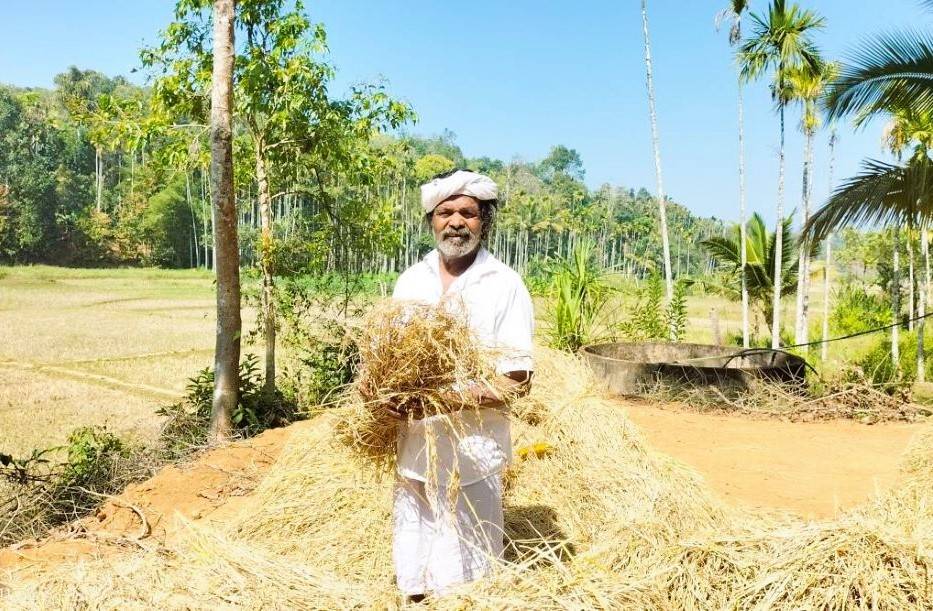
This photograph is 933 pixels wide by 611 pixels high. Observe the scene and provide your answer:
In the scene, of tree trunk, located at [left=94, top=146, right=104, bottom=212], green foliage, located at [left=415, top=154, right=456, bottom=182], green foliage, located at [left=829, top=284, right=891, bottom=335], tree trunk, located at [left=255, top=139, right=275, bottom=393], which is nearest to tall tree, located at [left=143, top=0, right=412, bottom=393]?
tree trunk, located at [left=255, top=139, right=275, bottom=393]

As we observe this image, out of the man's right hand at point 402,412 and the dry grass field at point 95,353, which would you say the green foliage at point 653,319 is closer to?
the dry grass field at point 95,353

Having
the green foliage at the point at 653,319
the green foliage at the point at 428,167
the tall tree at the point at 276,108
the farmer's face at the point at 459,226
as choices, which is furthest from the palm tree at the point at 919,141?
the green foliage at the point at 428,167

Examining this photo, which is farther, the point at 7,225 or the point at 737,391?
the point at 7,225

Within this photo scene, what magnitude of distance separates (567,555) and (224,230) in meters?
3.99

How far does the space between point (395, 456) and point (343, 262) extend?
5476 mm

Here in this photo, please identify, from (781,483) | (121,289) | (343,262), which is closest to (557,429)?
(781,483)

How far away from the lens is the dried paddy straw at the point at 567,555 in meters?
1.69

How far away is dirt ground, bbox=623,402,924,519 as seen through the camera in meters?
4.43

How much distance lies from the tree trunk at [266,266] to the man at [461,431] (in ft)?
14.6

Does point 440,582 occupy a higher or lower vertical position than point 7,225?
lower

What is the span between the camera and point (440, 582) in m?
2.22

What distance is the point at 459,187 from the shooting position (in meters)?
2.24

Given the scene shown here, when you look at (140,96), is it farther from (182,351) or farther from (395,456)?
(182,351)

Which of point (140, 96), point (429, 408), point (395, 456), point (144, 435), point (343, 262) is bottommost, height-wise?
point (144, 435)
